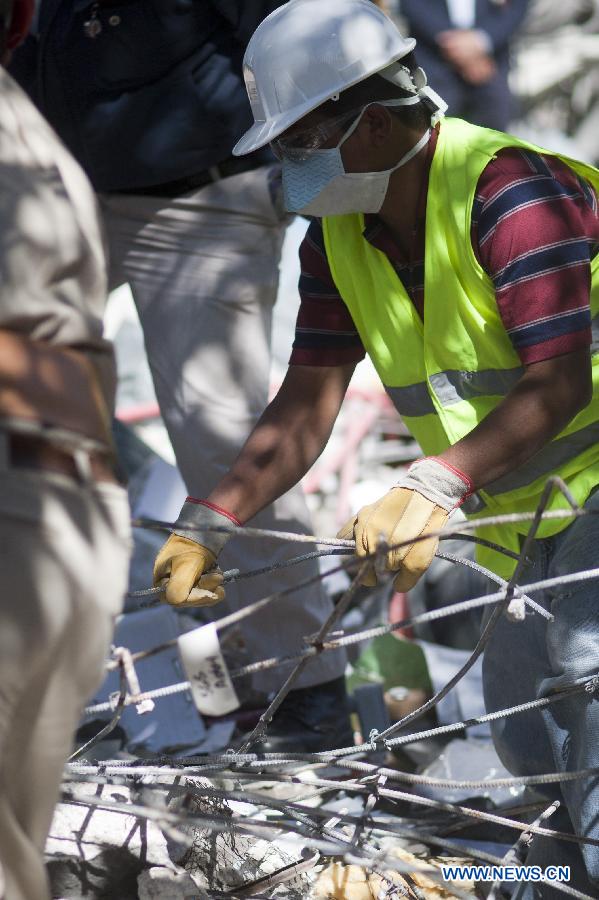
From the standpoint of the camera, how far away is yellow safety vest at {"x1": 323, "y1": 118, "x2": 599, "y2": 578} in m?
2.41

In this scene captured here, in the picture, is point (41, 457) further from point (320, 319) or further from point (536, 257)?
point (320, 319)

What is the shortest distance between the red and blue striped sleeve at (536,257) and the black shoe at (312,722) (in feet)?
4.96

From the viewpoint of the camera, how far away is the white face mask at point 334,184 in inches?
97.7

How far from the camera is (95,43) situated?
11.0ft

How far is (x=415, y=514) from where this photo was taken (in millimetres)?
2207

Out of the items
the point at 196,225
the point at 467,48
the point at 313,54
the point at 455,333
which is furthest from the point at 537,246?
the point at 467,48

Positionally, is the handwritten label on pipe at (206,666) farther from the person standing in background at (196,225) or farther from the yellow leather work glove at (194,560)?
the person standing in background at (196,225)

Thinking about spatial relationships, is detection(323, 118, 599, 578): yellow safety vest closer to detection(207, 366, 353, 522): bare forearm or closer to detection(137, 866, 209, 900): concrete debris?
detection(207, 366, 353, 522): bare forearm

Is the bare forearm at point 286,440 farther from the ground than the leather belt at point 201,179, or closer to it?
closer to it

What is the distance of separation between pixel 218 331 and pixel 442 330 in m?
1.16

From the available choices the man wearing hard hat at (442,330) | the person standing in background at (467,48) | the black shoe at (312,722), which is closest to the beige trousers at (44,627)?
the man wearing hard hat at (442,330)

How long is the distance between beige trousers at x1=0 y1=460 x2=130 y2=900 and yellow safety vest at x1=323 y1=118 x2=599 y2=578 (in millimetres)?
1032

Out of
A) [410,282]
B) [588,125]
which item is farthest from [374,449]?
[588,125]

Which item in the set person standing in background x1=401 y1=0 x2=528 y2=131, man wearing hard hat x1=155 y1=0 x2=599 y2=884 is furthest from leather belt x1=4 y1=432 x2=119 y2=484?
person standing in background x1=401 y1=0 x2=528 y2=131
